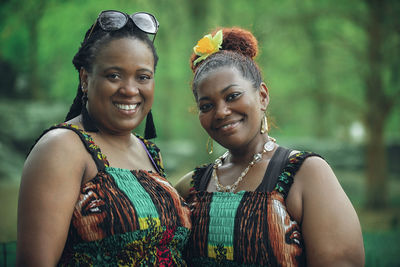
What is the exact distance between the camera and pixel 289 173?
2.60m

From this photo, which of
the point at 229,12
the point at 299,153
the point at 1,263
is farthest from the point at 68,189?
the point at 229,12

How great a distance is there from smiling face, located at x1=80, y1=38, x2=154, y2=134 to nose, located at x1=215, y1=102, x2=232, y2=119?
1.63 feet

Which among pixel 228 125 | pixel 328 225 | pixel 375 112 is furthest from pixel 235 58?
pixel 375 112

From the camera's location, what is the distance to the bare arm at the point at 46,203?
2174mm

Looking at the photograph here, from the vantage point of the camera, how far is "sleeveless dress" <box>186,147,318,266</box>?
2.48 meters

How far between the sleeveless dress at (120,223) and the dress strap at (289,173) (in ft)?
2.29

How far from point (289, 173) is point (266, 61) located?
8.31 metres

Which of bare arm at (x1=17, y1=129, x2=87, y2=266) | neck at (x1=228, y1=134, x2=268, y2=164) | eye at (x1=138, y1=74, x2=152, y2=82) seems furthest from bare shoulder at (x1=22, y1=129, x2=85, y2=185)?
neck at (x1=228, y1=134, x2=268, y2=164)

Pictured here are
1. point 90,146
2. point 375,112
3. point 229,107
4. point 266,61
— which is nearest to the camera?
point 90,146

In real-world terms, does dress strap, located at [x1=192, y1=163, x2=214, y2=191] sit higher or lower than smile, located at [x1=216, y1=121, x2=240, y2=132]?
lower

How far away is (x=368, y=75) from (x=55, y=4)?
6.81m

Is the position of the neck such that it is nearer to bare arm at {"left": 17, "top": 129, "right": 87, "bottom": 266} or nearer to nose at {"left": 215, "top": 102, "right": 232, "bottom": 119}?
nose at {"left": 215, "top": 102, "right": 232, "bottom": 119}

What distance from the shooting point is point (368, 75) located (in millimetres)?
9203

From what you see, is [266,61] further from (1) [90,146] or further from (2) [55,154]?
(2) [55,154]
